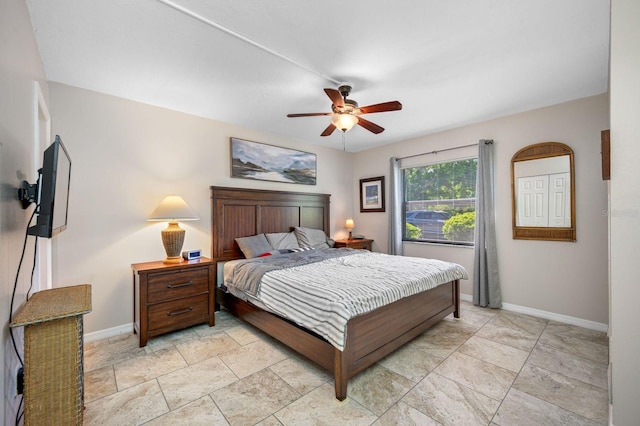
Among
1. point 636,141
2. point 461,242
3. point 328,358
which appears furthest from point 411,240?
point 636,141

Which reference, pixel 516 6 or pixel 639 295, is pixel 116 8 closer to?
pixel 516 6

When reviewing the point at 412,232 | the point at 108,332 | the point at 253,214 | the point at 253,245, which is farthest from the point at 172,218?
the point at 412,232

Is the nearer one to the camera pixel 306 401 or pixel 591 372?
pixel 306 401

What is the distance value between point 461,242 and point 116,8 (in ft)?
14.7

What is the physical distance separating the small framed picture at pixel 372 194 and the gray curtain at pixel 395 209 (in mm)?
290

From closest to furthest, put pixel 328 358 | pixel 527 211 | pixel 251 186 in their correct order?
pixel 328 358 < pixel 527 211 < pixel 251 186

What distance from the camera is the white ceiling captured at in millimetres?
1708

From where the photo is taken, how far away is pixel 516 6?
1678 mm

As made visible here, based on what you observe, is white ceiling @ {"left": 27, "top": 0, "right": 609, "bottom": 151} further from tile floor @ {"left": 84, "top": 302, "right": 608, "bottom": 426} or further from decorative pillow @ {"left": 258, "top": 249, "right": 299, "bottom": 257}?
tile floor @ {"left": 84, "top": 302, "right": 608, "bottom": 426}

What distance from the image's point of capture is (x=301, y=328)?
7.38 feet

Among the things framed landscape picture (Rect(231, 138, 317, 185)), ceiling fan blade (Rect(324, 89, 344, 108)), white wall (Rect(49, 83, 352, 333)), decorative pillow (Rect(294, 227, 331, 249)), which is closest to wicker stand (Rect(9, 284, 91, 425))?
A: white wall (Rect(49, 83, 352, 333))

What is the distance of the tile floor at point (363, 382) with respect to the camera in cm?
170

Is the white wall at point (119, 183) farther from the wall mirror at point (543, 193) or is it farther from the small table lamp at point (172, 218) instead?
the wall mirror at point (543, 193)

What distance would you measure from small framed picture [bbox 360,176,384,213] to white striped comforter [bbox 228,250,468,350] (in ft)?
6.35
